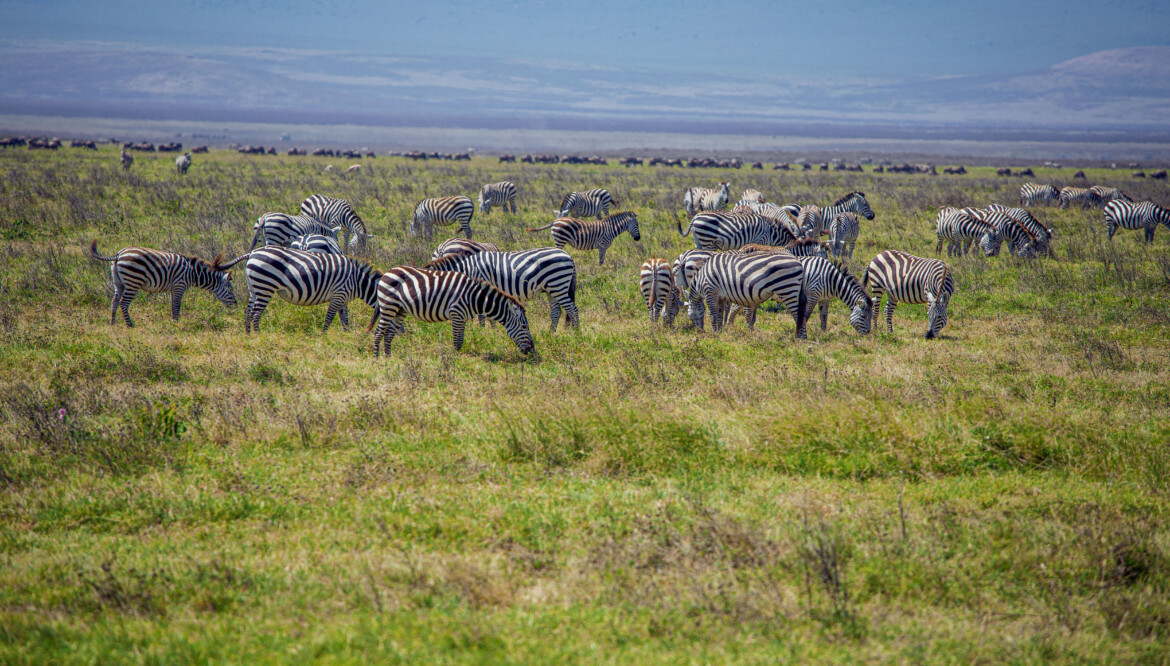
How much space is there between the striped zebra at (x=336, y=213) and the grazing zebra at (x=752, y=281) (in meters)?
10.9

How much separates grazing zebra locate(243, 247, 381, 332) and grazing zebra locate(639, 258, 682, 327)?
502 cm

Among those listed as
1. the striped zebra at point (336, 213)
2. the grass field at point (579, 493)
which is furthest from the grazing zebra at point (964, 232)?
the striped zebra at point (336, 213)

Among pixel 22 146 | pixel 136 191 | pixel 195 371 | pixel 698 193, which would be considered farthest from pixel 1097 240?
pixel 22 146

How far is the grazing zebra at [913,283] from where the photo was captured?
13.8 meters

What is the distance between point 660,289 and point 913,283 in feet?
15.3

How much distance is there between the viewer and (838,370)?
35.9 ft

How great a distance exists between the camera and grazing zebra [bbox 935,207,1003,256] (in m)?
21.9

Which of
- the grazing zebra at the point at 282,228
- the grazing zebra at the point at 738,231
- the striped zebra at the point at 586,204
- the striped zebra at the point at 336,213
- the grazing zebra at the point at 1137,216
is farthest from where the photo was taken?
the striped zebra at the point at 586,204

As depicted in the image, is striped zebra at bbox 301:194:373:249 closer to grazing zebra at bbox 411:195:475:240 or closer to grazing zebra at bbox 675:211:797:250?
grazing zebra at bbox 411:195:475:240

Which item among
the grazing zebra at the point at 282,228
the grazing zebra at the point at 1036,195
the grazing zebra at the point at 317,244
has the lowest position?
the grazing zebra at the point at 317,244

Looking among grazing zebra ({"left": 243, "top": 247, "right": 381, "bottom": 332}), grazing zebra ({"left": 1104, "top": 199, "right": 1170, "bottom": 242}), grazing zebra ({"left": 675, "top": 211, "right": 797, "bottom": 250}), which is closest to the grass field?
grazing zebra ({"left": 243, "top": 247, "right": 381, "bottom": 332})

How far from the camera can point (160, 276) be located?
13398 mm

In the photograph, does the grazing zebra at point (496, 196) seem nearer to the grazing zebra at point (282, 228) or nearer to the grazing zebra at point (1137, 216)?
the grazing zebra at point (282, 228)

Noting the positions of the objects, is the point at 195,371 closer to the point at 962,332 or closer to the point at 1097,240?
the point at 962,332
